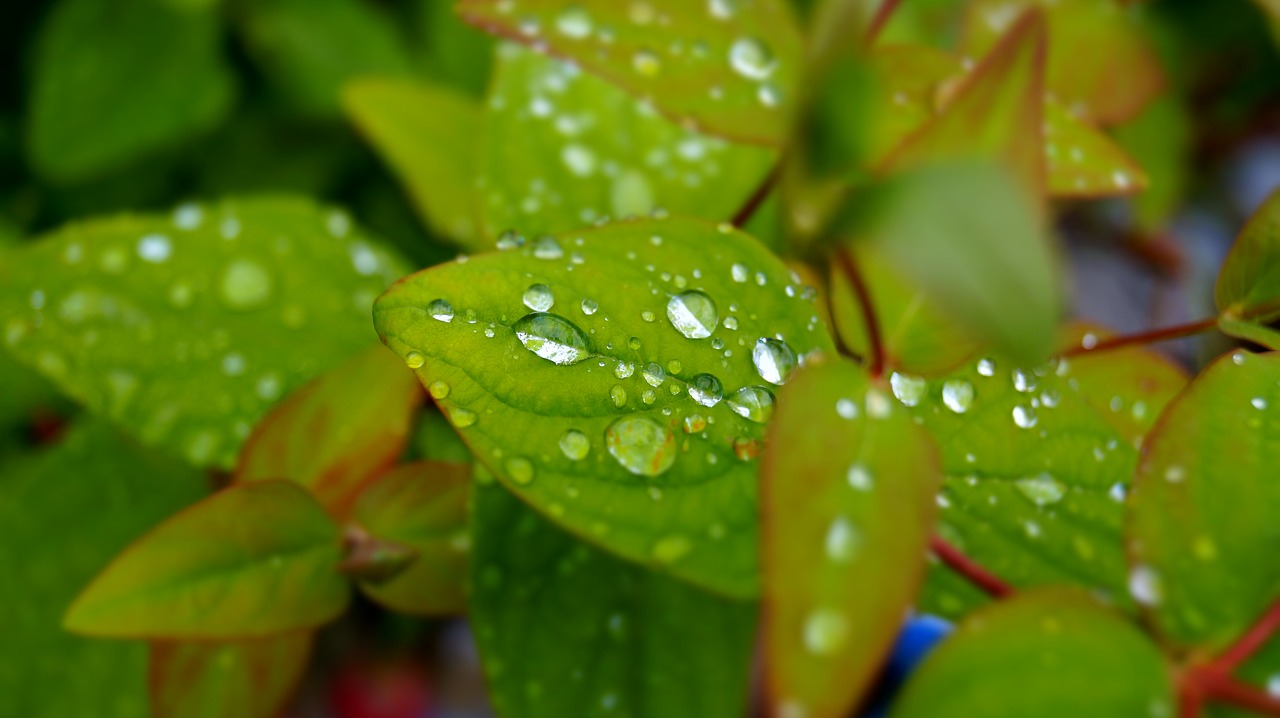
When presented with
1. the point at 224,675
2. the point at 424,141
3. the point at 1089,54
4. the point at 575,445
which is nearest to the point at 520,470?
the point at 575,445

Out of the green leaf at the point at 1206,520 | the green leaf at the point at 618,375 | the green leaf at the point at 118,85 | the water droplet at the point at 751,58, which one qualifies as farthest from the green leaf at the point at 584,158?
the green leaf at the point at 118,85

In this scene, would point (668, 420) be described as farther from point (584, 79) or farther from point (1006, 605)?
point (584, 79)

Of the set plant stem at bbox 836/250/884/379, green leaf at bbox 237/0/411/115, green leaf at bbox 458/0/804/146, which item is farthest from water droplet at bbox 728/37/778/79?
green leaf at bbox 237/0/411/115

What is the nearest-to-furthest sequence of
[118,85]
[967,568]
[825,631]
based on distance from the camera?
[825,631], [967,568], [118,85]

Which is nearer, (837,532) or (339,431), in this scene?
(837,532)

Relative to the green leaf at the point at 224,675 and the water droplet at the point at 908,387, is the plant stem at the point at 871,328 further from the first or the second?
the green leaf at the point at 224,675

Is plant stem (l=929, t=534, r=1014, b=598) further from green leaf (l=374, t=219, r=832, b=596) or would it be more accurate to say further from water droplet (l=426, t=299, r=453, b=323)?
water droplet (l=426, t=299, r=453, b=323)

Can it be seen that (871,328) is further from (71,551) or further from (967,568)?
(71,551)
